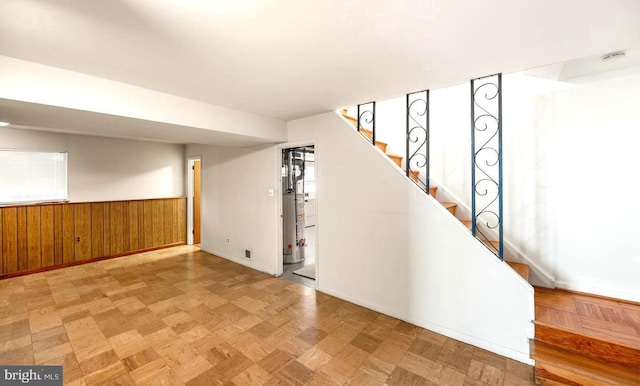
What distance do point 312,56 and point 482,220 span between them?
262 cm

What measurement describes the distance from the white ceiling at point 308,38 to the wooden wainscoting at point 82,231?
3626 millimetres

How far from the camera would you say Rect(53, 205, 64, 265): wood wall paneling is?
4.50 metres

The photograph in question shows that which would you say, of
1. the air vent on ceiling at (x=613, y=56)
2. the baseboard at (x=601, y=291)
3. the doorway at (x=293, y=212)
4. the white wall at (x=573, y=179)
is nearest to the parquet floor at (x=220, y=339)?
the doorway at (x=293, y=212)

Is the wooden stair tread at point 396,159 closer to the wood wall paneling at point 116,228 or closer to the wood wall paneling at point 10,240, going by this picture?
the wood wall paneling at point 116,228

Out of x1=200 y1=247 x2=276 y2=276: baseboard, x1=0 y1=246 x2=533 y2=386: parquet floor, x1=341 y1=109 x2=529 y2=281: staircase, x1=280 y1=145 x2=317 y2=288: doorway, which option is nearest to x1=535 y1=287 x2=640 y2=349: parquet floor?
x1=341 y1=109 x2=529 y2=281: staircase

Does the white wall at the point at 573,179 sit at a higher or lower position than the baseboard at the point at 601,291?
higher

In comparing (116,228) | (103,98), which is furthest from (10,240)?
(103,98)

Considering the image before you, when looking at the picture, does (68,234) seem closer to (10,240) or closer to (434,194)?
(10,240)

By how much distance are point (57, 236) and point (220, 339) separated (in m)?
4.04

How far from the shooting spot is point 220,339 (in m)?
2.52

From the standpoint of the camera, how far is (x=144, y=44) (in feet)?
5.90

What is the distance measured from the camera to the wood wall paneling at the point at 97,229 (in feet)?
16.1

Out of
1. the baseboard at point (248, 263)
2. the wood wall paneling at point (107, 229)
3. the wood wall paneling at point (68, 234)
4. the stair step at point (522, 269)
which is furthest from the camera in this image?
the wood wall paneling at point (107, 229)

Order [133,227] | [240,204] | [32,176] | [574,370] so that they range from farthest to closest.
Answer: [133,227] < [240,204] < [32,176] < [574,370]
